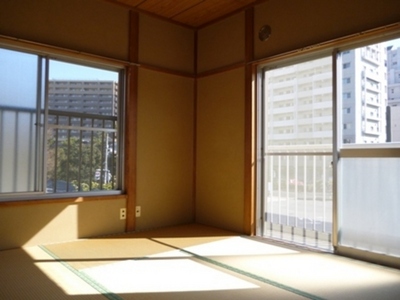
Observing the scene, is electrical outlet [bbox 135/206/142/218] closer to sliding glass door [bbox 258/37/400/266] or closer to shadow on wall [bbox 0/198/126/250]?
shadow on wall [bbox 0/198/126/250]

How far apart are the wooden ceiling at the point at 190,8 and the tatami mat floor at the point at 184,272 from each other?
2605 millimetres

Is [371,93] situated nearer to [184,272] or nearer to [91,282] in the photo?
[184,272]

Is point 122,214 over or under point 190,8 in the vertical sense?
under

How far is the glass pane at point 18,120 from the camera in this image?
3.12 metres

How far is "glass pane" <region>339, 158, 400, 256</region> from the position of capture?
9.07 feet

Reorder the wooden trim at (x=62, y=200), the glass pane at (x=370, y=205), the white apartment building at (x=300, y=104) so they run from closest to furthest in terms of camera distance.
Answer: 1. the glass pane at (x=370, y=205)
2. the wooden trim at (x=62, y=200)
3. the white apartment building at (x=300, y=104)

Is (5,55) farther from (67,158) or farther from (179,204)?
(179,204)

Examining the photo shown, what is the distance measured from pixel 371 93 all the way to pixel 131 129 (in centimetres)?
249

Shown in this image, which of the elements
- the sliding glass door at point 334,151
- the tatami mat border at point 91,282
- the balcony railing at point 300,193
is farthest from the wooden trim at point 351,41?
the tatami mat border at point 91,282

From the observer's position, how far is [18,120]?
3211mm

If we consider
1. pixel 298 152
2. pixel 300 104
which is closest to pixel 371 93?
pixel 300 104

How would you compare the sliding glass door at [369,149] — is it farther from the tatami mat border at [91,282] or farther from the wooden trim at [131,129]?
the wooden trim at [131,129]

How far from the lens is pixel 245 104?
153 inches

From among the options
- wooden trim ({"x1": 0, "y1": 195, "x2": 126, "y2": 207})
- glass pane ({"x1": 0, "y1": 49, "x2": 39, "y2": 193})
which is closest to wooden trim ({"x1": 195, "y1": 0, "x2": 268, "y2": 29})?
glass pane ({"x1": 0, "y1": 49, "x2": 39, "y2": 193})
